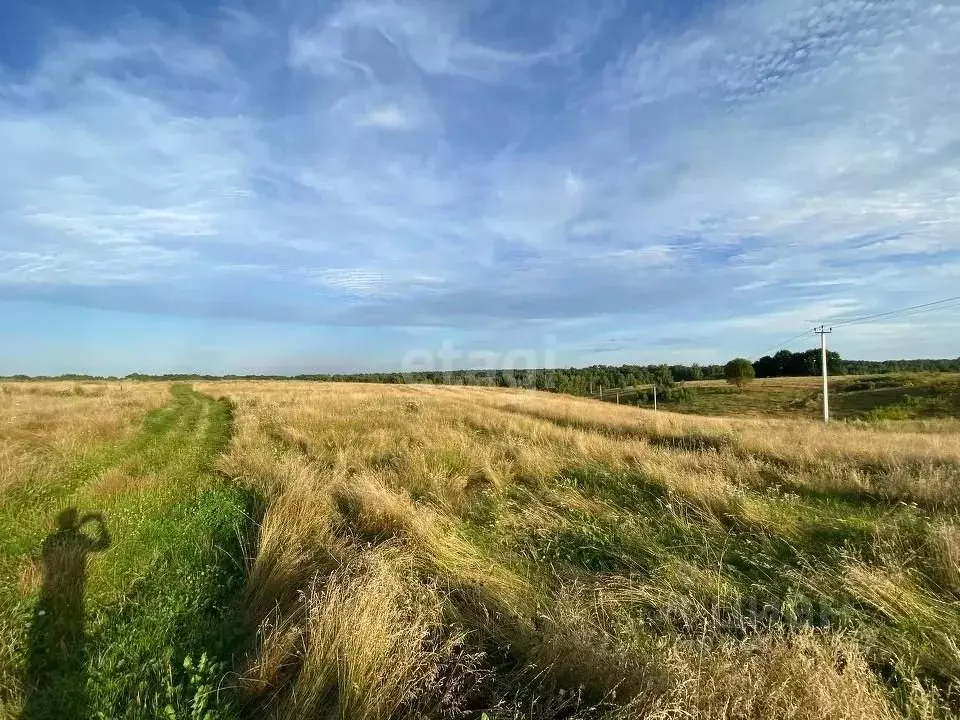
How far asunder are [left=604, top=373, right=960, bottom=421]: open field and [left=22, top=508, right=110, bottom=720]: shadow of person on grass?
4177cm

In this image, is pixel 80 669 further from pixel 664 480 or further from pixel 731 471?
pixel 731 471

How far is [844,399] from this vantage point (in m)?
48.9

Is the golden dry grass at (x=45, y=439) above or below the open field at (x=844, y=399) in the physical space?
above

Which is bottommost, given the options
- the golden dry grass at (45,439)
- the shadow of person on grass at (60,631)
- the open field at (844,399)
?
the open field at (844,399)

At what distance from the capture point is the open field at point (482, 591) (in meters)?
2.87

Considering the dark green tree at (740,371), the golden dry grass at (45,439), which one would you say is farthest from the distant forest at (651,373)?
the golden dry grass at (45,439)

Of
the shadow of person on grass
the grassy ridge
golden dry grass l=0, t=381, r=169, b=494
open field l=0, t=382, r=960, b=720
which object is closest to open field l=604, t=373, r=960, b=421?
the grassy ridge

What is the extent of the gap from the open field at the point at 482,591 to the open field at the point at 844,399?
119 feet

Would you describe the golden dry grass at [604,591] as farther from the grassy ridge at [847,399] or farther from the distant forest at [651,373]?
the distant forest at [651,373]

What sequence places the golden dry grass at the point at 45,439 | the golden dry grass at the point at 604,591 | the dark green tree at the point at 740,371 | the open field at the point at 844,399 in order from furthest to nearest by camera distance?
the dark green tree at the point at 740,371
the open field at the point at 844,399
the golden dry grass at the point at 45,439
the golden dry grass at the point at 604,591

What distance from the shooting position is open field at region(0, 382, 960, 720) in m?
2.87

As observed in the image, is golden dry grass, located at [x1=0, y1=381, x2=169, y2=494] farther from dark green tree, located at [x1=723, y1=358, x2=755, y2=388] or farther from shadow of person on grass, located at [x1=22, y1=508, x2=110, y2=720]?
dark green tree, located at [x1=723, y1=358, x2=755, y2=388]

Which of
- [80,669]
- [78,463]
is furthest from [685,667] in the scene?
[78,463]

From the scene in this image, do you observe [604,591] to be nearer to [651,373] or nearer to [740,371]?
[740,371]
